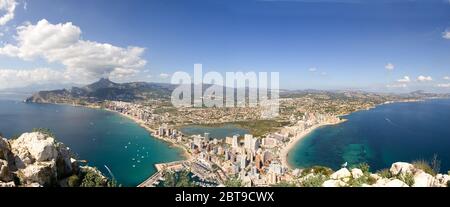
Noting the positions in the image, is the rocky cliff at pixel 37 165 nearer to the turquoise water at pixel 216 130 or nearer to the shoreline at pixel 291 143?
the shoreline at pixel 291 143

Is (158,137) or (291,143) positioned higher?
(158,137)

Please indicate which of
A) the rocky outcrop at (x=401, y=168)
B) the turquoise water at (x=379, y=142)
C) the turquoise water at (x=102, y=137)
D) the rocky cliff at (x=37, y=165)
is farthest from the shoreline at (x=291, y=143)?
the rocky cliff at (x=37, y=165)

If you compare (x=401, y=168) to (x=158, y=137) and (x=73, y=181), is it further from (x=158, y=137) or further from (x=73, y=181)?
(x=158, y=137)

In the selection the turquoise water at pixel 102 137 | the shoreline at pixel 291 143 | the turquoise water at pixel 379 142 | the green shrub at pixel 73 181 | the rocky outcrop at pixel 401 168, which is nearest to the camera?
the green shrub at pixel 73 181

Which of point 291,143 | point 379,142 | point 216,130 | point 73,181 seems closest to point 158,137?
point 216,130

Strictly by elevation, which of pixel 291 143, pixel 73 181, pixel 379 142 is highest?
pixel 73 181
